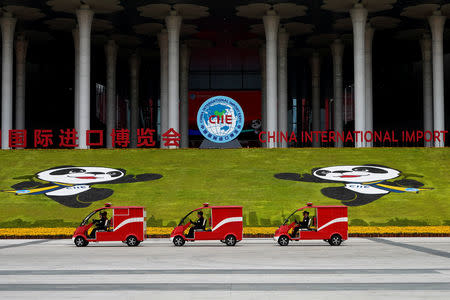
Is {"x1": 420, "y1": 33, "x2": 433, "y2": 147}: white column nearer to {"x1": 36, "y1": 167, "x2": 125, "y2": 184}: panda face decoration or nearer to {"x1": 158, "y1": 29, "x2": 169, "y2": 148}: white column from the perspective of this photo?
{"x1": 158, "y1": 29, "x2": 169, "y2": 148}: white column

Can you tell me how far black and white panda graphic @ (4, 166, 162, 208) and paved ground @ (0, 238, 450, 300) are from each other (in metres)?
9.13

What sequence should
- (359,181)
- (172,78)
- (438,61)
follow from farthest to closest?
(438,61) → (172,78) → (359,181)

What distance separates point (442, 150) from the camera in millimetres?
42312

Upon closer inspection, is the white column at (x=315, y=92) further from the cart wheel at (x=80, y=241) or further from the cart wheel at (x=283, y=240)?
the cart wheel at (x=80, y=241)

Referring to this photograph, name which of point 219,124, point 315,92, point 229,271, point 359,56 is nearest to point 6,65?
point 219,124

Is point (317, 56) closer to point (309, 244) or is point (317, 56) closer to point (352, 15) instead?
point (352, 15)

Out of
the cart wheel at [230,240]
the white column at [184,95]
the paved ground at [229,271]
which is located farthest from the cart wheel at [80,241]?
the white column at [184,95]

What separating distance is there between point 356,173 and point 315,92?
36113 mm

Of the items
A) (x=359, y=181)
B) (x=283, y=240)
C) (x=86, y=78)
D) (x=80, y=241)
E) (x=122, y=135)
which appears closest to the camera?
(x=283, y=240)

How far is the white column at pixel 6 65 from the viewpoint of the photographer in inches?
2082

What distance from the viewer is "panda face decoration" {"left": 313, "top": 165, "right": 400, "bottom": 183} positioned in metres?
34.6

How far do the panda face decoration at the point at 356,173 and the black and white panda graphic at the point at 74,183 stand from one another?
32.6 feet

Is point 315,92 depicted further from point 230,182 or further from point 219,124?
point 230,182

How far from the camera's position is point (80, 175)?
1409 inches
